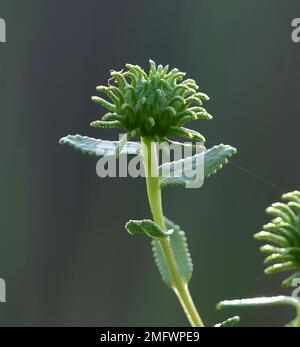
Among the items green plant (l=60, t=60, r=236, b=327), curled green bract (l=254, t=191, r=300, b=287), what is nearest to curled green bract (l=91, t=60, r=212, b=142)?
green plant (l=60, t=60, r=236, b=327)

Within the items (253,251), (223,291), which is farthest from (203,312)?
(253,251)

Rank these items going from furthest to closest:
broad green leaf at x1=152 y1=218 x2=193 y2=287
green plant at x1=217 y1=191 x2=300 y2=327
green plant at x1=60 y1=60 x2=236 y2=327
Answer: broad green leaf at x1=152 y1=218 x2=193 y2=287 → green plant at x1=60 y1=60 x2=236 y2=327 → green plant at x1=217 y1=191 x2=300 y2=327

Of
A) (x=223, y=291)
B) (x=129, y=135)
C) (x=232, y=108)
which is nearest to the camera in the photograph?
(x=129, y=135)

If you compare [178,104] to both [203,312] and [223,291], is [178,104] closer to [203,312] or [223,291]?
[203,312]

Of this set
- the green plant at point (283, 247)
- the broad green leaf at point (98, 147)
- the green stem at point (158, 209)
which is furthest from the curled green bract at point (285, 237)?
the broad green leaf at point (98, 147)

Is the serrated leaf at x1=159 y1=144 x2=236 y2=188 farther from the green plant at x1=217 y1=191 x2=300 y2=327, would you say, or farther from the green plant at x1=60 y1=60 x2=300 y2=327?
the green plant at x1=217 y1=191 x2=300 y2=327
